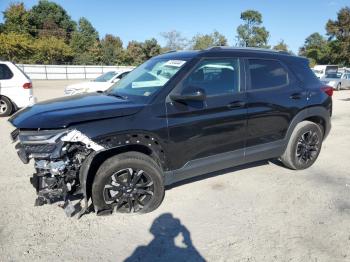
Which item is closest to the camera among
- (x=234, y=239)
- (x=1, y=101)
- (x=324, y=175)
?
(x=234, y=239)

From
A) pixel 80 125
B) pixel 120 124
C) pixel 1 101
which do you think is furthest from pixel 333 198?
pixel 1 101

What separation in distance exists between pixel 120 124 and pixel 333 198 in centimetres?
306

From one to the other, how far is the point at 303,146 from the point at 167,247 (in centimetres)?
320

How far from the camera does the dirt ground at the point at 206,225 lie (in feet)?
10.9

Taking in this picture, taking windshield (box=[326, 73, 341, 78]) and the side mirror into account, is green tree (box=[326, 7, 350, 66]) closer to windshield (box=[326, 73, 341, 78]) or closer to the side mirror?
windshield (box=[326, 73, 341, 78])

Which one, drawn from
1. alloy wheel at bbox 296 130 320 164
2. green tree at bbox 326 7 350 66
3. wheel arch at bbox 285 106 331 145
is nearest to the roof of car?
wheel arch at bbox 285 106 331 145

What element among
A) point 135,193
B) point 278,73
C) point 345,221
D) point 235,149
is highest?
point 278,73

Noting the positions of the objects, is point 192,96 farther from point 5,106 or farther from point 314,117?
point 5,106

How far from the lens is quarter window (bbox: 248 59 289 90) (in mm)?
4785

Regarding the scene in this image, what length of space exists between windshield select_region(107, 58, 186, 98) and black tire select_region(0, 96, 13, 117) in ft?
23.7

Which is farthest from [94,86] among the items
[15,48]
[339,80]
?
[15,48]

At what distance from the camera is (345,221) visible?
13.0ft

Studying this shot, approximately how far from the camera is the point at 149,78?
463 centimetres

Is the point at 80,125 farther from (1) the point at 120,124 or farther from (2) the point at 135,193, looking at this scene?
(2) the point at 135,193
